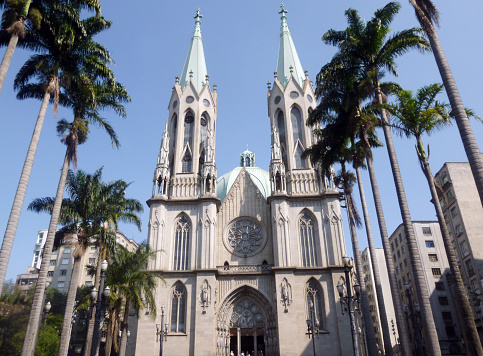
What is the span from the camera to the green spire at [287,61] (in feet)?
142

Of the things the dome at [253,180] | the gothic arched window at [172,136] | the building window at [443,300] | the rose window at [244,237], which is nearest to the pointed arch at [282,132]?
the rose window at [244,237]

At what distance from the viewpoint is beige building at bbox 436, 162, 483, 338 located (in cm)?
3976

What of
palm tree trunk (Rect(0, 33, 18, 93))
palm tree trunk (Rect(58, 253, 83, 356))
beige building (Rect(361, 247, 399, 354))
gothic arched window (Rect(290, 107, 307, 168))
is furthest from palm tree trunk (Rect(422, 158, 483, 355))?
beige building (Rect(361, 247, 399, 354))

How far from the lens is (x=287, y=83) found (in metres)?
42.0

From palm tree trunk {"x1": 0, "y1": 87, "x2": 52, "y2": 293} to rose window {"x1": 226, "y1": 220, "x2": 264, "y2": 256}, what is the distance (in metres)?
21.8

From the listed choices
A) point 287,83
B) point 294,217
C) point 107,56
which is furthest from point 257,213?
point 107,56

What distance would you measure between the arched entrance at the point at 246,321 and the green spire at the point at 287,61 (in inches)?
875

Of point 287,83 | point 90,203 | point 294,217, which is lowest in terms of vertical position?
point 90,203

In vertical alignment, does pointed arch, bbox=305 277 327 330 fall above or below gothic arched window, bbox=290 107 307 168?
below

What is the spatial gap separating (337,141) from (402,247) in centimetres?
3807

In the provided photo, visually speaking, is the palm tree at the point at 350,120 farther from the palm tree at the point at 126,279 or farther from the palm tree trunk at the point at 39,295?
the palm tree trunk at the point at 39,295

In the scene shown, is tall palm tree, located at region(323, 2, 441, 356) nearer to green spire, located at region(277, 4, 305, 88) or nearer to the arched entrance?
the arched entrance

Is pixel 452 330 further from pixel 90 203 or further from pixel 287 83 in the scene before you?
pixel 90 203

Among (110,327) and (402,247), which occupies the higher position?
(402,247)
